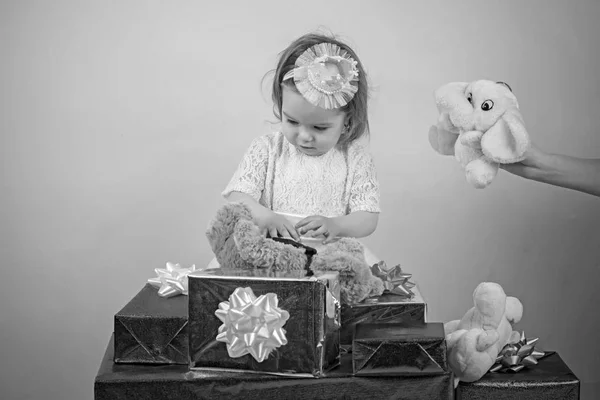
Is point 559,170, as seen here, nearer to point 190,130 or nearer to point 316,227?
point 316,227

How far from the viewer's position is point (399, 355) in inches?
43.4

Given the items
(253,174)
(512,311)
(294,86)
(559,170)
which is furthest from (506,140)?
(253,174)

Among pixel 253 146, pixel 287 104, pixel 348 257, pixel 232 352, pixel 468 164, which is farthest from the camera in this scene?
pixel 253 146

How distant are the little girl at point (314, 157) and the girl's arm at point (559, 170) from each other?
32cm

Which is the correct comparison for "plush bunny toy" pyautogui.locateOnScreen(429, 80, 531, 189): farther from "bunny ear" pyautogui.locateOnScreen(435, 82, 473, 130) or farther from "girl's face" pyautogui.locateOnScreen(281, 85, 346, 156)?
"girl's face" pyautogui.locateOnScreen(281, 85, 346, 156)

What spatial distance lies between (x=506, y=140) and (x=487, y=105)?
0.22 ft

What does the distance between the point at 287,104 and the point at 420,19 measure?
73cm

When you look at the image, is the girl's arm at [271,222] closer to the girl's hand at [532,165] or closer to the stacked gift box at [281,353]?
the stacked gift box at [281,353]

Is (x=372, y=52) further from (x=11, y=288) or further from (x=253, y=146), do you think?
(x=11, y=288)

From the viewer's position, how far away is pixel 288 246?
48.6 inches

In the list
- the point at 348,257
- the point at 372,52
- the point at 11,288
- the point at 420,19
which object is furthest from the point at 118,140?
the point at 348,257

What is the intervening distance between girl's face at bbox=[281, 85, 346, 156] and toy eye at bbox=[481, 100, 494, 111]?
294 mm

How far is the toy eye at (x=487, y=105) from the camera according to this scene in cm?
133

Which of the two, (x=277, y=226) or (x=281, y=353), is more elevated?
(x=277, y=226)
